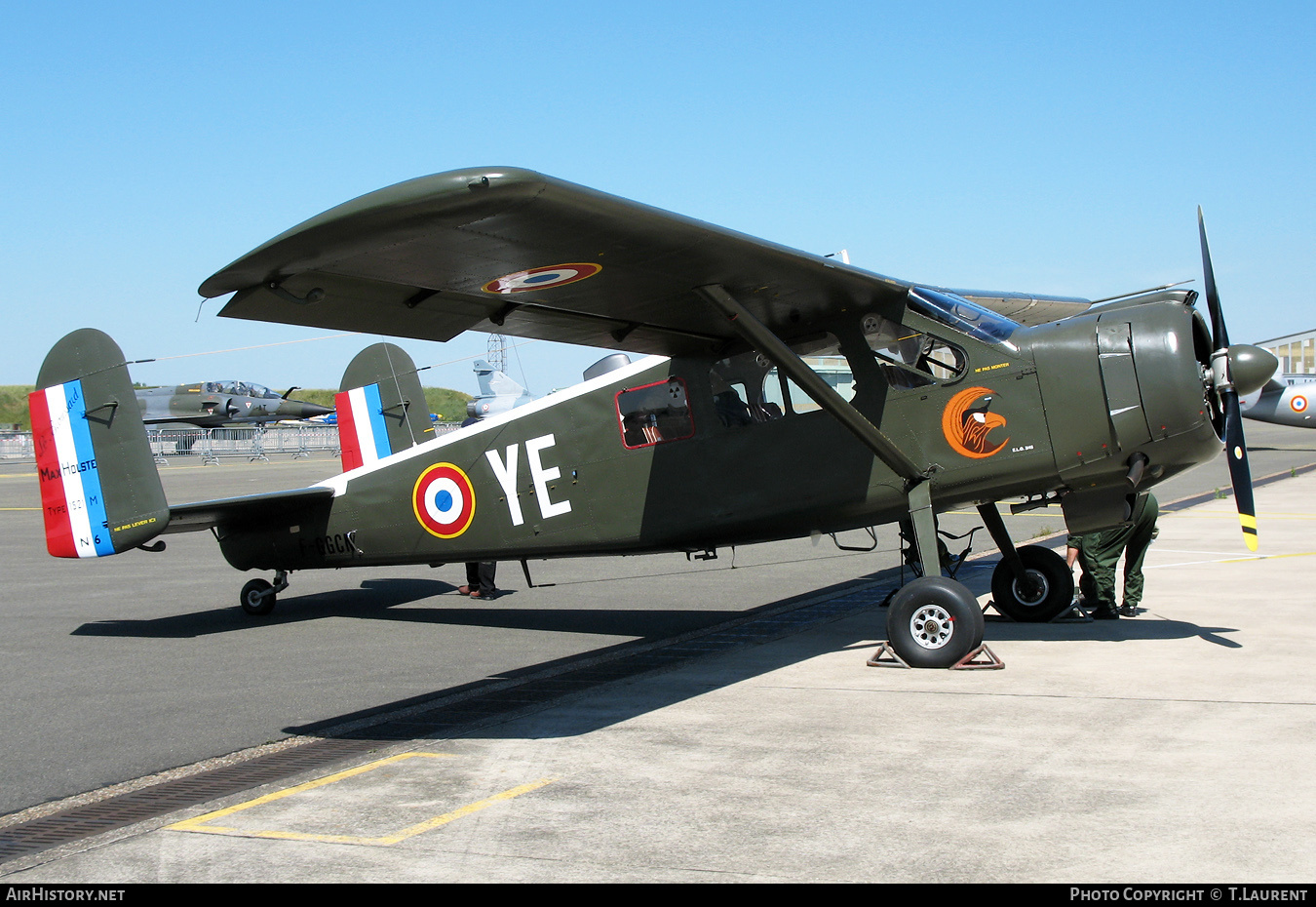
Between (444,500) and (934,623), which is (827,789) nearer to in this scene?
(934,623)

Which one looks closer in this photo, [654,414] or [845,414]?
[845,414]

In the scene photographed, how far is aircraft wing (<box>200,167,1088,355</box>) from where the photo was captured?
16.9 ft

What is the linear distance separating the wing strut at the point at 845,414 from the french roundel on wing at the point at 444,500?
3.49 meters

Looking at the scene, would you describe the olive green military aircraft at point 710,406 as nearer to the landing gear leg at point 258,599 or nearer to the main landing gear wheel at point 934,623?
the main landing gear wheel at point 934,623

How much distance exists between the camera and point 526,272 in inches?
265

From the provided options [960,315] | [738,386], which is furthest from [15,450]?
[960,315]

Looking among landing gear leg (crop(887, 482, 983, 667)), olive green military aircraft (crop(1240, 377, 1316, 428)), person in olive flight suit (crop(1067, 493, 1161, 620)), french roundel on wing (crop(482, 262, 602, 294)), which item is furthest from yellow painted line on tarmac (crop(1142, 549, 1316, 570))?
olive green military aircraft (crop(1240, 377, 1316, 428))

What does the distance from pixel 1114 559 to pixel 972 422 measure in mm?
2546

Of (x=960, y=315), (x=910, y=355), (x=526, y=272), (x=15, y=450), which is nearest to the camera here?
(x=526, y=272)

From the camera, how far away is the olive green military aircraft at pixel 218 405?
191ft

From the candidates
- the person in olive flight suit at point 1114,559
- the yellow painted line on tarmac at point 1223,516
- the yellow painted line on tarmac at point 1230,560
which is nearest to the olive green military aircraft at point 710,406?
the person in olive flight suit at point 1114,559

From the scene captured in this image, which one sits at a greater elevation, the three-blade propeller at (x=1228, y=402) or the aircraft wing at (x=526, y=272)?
the aircraft wing at (x=526, y=272)

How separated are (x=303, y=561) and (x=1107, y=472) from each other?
7.69m
